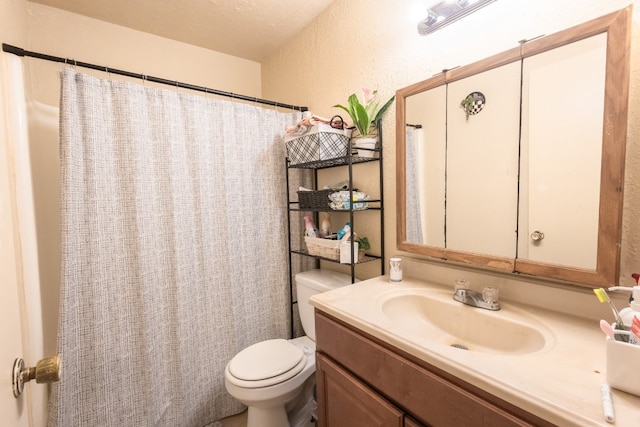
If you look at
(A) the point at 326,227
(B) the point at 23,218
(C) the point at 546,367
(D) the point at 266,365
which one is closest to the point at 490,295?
(C) the point at 546,367

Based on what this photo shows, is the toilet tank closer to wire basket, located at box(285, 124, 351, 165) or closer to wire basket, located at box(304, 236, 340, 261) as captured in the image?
wire basket, located at box(304, 236, 340, 261)

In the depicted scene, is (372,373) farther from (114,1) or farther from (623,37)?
(114,1)

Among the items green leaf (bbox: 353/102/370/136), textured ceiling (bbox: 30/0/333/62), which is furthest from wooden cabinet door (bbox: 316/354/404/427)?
textured ceiling (bbox: 30/0/333/62)

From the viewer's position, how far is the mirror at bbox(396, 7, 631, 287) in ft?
2.64

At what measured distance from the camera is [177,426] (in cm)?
153

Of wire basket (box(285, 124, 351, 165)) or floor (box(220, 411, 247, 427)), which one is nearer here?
wire basket (box(285, 124, 351, 165))

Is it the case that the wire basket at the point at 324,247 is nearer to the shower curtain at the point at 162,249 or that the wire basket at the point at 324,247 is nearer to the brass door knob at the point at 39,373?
the shower curtain at the point at 162,249

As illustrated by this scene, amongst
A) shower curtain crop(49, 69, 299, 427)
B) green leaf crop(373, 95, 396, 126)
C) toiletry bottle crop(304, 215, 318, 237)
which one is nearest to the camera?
shower curtain crop(49, 69, 299, 427)

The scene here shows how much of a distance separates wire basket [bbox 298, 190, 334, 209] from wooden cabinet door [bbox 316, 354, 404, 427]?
75cm

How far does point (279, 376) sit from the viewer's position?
1338 mm

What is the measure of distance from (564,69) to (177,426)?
2.28m

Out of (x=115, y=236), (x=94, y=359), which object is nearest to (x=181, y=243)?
(x=115, y=236)

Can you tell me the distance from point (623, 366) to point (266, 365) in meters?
1.27

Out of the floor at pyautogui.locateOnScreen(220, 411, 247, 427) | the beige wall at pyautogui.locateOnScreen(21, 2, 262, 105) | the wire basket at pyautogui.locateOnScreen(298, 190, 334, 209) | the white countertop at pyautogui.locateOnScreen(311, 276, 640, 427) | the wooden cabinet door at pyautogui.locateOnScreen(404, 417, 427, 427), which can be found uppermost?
the beige wall at pyautogui.locateOnScreen(21, 2, 262, 105)
